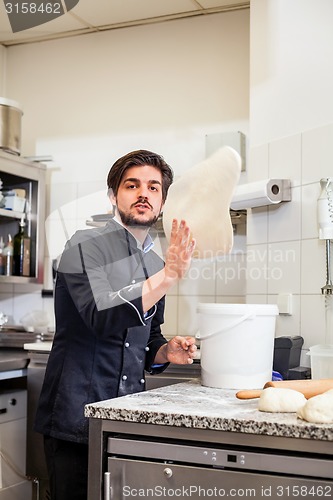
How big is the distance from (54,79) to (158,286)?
3.93 ft

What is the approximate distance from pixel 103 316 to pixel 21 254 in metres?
1.65

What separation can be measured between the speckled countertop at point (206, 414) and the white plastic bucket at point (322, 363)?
310mm

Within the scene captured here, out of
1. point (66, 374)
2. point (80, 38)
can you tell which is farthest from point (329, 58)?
point (66, 374)

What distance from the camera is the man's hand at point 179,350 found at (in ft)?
5.29

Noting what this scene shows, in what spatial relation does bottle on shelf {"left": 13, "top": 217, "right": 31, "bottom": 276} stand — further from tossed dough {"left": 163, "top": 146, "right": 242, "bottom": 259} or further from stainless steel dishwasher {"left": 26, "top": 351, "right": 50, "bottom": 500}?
tossed dough {"left": 163, "top": 146, "right": 242, "bottom": 259}

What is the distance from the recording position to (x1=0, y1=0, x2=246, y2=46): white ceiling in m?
2.31

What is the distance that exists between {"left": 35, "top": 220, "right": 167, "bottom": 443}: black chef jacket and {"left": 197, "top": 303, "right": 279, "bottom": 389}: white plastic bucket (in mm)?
165

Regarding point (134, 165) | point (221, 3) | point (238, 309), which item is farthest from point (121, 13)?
point (238, 309)

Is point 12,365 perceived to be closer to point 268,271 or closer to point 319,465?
point 268,271

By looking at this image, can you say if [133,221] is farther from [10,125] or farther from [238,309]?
[10,125]

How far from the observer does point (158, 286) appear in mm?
1340

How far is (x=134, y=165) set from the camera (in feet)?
4.64

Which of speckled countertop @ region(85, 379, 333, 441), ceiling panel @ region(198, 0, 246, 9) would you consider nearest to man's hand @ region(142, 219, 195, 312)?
speckled countertop @ region(85, 379, 333, 441)

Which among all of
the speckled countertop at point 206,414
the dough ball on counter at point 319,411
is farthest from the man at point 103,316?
the dough ball on counter at point 319,411
